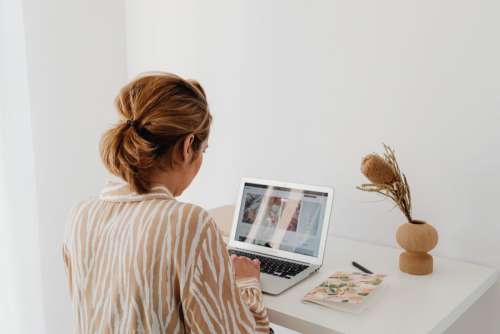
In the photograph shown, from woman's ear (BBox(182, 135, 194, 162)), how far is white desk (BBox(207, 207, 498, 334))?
39 centimetres

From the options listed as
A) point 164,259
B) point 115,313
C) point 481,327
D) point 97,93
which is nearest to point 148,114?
point 164,259

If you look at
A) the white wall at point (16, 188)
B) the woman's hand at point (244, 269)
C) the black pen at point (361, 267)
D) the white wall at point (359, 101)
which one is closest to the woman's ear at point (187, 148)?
the woman's hand at point (244, 269)

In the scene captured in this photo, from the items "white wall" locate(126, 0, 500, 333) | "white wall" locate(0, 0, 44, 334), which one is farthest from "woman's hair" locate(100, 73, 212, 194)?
"white wall" locate(0, 0, 44, 334)

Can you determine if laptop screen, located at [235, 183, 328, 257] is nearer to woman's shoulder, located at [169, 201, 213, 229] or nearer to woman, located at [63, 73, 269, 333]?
woman, located at [63, 73, 269, 333]

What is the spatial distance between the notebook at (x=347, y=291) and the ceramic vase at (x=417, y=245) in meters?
0.10

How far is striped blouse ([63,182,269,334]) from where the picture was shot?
34.8 inches

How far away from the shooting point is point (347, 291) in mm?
1166

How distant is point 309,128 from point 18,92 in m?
1.10

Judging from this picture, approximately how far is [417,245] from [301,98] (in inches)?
26.8

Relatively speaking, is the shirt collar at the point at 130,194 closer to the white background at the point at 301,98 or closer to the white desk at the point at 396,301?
the white desk at the point at 396,301

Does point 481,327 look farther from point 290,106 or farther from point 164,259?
point 164,259

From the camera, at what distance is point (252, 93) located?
Answer: 190cm

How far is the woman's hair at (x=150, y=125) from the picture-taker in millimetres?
929

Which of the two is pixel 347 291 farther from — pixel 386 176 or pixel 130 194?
pixel 130 194
